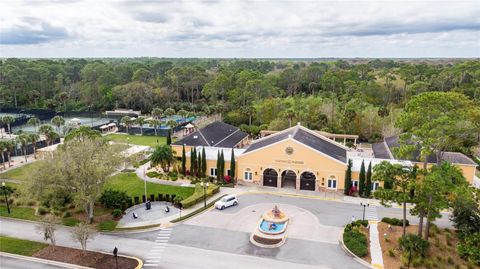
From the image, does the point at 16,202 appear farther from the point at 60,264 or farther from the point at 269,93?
the point at 269,93

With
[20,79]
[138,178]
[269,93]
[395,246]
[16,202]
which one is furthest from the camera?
[20,79]

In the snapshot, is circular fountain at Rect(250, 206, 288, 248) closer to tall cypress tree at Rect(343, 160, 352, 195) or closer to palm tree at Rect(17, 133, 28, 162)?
tall cypress tree at Rect(343, 160, 352, 195)

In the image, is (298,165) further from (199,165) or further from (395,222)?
(395,222)

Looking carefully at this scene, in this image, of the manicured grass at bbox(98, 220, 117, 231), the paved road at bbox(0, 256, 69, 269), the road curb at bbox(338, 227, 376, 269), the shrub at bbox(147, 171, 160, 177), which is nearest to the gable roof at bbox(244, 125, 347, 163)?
the shrub at bbox(147, 171, 160, 177)

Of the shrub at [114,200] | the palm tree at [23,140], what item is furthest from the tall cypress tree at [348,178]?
the palm tree at [23,140]

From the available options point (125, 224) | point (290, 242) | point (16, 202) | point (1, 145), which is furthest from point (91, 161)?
point (1, 145)

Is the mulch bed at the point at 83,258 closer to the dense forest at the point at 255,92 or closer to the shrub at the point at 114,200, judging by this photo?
the shrub at the point at 114,200
